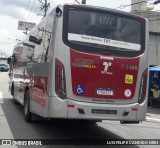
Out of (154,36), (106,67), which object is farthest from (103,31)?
(154,36)

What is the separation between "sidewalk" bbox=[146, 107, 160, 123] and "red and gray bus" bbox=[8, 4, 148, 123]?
19.6ft

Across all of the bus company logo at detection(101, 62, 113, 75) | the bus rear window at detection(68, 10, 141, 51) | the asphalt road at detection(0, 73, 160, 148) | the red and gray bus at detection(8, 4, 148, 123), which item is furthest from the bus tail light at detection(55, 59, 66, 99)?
the asphalt road at detection(0, 73, 160, 148)

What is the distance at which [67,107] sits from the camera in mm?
8242

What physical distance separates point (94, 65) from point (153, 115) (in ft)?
28.6

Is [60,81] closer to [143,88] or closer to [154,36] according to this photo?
[143,88]

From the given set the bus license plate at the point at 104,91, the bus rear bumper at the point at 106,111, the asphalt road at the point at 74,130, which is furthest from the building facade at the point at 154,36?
the bus license plate at the point at 104,91

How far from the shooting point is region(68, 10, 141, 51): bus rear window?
28.0 feet

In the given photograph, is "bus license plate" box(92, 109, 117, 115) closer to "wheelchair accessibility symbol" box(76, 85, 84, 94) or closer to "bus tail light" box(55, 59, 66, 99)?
"wheelchair accessibility symbol" box(76, 85, 84, 94)

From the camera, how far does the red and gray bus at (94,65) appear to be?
27.4ft

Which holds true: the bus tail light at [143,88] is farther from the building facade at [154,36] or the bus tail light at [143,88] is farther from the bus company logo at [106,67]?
the building facade at [154,36]

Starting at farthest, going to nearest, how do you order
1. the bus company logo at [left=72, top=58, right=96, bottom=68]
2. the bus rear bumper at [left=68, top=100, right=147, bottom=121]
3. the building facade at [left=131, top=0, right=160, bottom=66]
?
the building facade at [left=131, top=0, right=160, bottom=66]
the bus company logo at [left=72, top=58, right=96, bottom=68]
the bus rear bumper at [left=68, top=100, right=147, bottom=121]

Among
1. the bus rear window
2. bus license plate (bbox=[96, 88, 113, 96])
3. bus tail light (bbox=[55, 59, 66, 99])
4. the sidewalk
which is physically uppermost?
the bus rear window

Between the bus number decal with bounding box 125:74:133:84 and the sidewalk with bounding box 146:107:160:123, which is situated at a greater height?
the bus number decal with bounding box 125:74:133:84

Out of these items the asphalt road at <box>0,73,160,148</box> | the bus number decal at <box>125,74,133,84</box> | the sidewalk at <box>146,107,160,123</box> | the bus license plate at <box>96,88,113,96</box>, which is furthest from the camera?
the sidewalk at <box>146,107,160,123</box>
